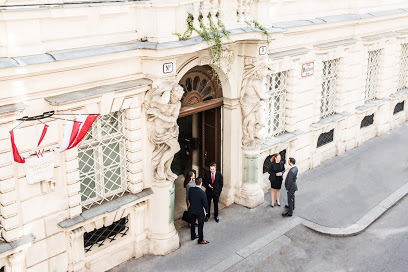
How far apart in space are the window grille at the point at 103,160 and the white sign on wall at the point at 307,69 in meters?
6.63

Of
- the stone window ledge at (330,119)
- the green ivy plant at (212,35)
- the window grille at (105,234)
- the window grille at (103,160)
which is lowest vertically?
the window grille at (105,234)

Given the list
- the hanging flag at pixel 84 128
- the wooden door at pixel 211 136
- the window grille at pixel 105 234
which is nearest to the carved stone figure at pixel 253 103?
the wooden door at pixel 211 136

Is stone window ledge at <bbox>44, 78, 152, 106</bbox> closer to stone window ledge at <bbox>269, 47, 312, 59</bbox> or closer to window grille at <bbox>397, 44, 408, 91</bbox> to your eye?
stone window ledge at <bbox>269, 47, 312, 59</bbox>

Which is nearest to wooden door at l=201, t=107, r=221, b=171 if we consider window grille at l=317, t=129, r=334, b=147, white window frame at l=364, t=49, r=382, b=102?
window grille at l=317, t=129, r=334, b=147

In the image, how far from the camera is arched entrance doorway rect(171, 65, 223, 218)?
11734mm

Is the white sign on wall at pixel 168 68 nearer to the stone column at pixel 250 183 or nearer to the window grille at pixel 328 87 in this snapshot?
the stone column at pixel 250 183

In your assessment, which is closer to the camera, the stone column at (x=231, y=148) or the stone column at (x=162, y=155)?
the stone column at (x=162, y=155)

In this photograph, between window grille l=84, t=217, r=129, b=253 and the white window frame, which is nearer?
window grille l=84, t=217, r=129, b=253

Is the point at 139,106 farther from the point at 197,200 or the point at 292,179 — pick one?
the point at 292,179

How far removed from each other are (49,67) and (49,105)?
719 mm

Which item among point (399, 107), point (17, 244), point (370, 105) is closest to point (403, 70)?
point (399, 107)

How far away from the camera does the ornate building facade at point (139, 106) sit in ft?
27.9

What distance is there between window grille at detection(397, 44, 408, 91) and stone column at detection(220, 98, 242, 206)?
33.6 feet

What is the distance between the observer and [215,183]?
1203 cm
